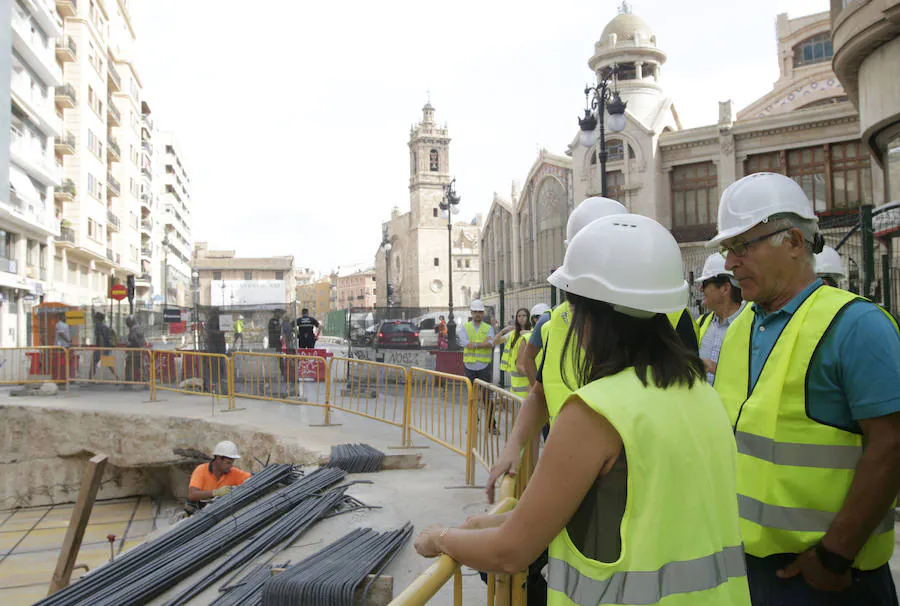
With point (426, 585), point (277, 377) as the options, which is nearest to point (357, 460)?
point (277, 377)

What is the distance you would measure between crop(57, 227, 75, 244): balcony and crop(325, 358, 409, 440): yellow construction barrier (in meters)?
30.7

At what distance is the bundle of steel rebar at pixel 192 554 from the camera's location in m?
5.02

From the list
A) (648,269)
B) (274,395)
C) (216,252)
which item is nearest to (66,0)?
(274,395)

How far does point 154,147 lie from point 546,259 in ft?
145

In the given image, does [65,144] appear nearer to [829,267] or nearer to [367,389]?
[367,389]

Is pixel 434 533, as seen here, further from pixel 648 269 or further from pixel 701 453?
pixel 648 269

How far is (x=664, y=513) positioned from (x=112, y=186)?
50.4 m

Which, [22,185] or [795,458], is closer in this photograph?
[795,458]

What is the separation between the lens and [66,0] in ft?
120

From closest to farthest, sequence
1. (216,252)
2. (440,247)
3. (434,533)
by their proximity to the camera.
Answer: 1. (434,533)
2. (440,247)
3. (216,252)

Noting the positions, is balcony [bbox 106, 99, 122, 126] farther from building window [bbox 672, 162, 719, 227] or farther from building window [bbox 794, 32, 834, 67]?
building window [bbox 794, 32, 834, 67]

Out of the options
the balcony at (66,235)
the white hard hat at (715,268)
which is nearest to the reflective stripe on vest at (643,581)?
the white hard hat at (715,268)

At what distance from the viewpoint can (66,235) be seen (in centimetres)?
3591

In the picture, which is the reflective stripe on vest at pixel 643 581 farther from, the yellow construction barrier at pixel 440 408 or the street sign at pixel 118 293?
the street sign at pixel 118 293
